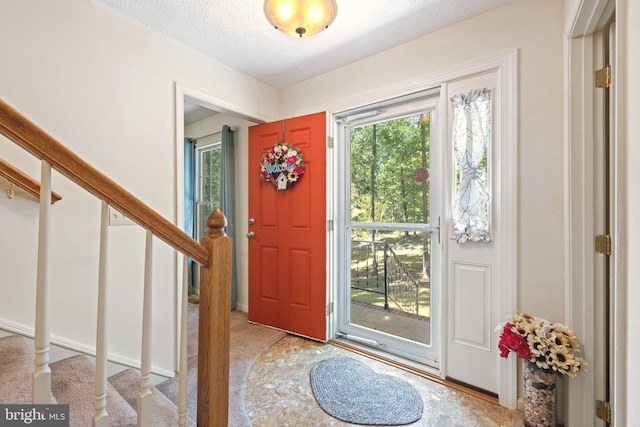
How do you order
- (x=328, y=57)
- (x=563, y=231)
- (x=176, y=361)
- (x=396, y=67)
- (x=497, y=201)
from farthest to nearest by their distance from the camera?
(x=328, y=57)
(x=396, y=67)
(x=176, y=361)
(x=497, y=201)
(x=563, y=231)

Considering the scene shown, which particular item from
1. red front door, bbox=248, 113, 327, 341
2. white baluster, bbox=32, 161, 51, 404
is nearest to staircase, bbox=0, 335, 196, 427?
white baluster, bbox=32, 161, 51, 404

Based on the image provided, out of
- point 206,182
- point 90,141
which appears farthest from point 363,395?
point 206,182

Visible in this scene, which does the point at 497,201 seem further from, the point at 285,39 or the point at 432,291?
the point at 285,39

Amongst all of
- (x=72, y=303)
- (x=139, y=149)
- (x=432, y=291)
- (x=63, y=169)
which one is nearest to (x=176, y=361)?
(x=72, y=303)

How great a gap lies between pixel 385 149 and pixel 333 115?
22.0 inches

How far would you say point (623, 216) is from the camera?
2.59 feet

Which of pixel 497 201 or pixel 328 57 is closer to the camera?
pixel 497 201

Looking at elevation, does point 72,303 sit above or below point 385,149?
below

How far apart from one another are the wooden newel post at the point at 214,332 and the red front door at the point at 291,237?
58.2 inches

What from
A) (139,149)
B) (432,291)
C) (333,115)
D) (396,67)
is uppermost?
(396,67)

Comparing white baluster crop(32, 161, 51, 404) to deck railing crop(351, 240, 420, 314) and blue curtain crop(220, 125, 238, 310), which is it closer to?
deck railing crop(351, 240, 420, 314)

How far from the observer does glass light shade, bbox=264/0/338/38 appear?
1.36 m

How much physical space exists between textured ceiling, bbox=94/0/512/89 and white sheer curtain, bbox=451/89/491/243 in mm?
570

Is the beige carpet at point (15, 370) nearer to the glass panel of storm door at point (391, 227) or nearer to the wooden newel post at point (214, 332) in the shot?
the wooden newel post at point (214, 332)
